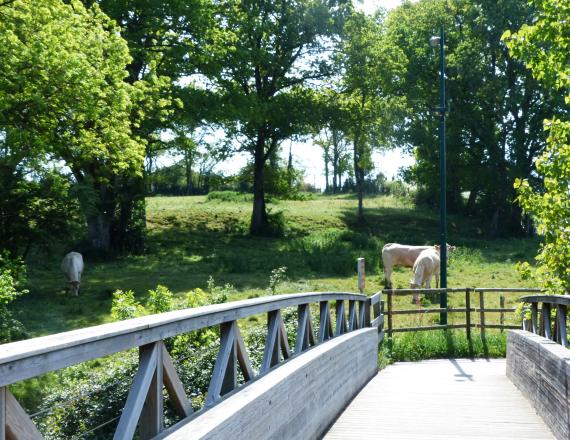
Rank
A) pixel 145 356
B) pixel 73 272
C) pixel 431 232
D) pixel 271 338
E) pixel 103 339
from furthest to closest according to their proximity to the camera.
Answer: pixel 431 232 → pixel 73 272 → pixel 271 338 → pixel 145 356 → pixel 103 339

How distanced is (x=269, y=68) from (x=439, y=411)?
106 ft

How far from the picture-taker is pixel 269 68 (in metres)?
39.1

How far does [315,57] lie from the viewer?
40125mm

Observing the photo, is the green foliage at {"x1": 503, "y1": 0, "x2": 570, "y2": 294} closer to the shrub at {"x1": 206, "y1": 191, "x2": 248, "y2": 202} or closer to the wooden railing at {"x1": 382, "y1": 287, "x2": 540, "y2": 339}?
Result: the wooden railing at {"x1": 382, "y1": 287, "x2": 540, "y2": 339}

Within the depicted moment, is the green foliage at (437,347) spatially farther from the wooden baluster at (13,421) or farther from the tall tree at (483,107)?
the tall tree at (483,107)

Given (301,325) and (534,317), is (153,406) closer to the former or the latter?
(301,325)

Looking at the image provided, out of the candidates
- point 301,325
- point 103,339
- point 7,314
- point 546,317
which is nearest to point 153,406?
point 103,339

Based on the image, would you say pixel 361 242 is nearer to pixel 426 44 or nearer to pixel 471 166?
pixel 471 166

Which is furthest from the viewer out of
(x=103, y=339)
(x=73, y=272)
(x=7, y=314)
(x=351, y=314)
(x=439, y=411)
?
(x=73, y=272)

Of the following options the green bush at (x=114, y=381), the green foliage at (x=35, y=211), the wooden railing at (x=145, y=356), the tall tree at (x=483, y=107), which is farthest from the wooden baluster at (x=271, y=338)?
the tall tree at (x=483, y=107)

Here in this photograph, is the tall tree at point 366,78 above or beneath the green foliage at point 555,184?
above

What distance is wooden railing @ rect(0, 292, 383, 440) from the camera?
2.45 m

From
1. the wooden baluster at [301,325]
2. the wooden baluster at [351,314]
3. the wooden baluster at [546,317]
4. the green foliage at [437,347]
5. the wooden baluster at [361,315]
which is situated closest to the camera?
the wooden baluster at [301,325]

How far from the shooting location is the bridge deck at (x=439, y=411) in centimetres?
721
